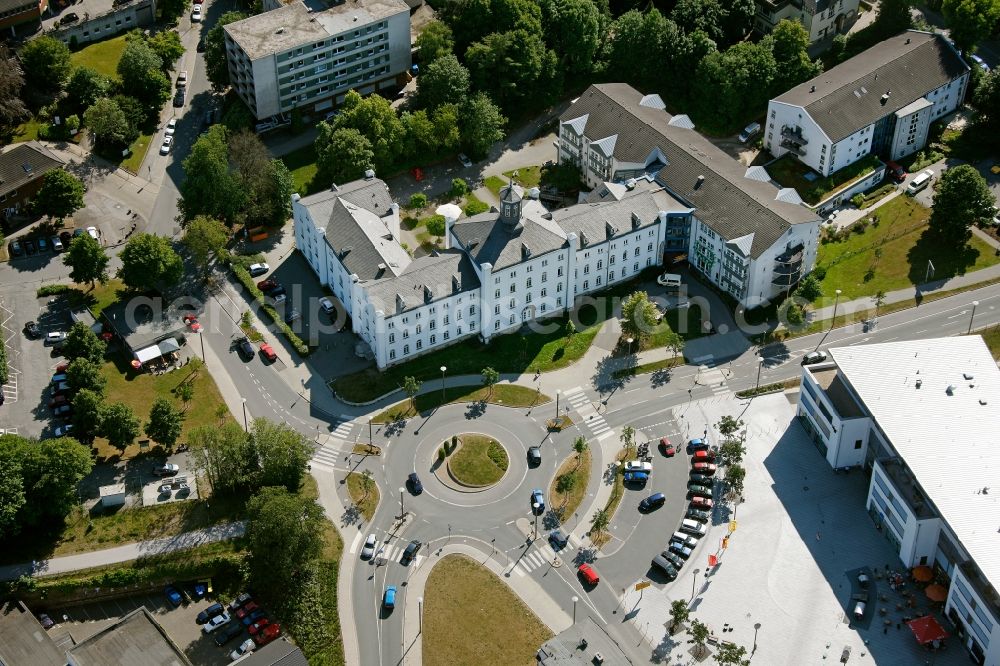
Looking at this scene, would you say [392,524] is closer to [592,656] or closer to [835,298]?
[592,656]

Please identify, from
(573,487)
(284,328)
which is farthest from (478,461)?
(284,328)

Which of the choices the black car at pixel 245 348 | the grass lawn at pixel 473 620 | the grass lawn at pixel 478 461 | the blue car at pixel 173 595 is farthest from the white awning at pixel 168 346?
the grass lawn at pixel 473 620

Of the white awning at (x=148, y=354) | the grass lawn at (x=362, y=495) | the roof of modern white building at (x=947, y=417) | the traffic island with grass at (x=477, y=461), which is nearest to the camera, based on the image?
the roof of modern white building at (x=947, y=417)

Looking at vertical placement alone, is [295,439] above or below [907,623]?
above

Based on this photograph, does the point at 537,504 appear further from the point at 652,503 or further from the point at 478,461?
the point at 652,503

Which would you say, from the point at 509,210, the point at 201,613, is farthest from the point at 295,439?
the point at 509,210

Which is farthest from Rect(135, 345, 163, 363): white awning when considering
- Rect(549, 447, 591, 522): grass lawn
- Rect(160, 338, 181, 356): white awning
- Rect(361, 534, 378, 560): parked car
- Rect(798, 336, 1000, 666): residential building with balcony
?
Rect(798, 336, 1000, 666): residential building with balcony

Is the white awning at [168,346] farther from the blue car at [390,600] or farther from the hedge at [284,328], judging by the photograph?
the blue car at [390,600]
